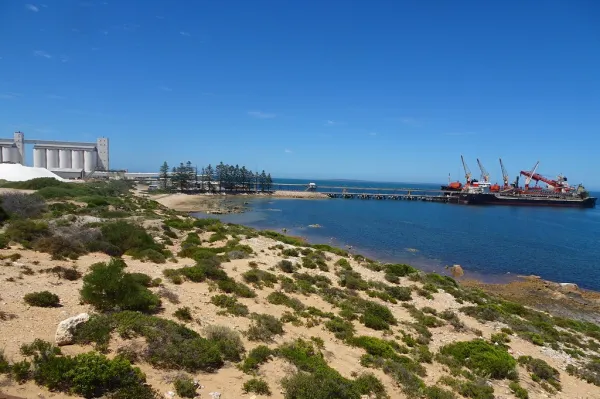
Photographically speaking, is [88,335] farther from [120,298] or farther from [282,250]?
[282,250]

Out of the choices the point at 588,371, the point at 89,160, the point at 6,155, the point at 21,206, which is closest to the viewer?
the point at 588,371

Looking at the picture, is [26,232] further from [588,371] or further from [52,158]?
[52,158]

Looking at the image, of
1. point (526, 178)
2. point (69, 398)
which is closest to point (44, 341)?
point (69, 398)

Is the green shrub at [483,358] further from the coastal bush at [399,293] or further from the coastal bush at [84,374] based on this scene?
the coastal bush at [84,374]

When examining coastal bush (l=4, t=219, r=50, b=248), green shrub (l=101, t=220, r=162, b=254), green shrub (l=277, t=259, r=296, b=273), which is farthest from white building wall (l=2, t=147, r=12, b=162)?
green shrub (l=277, t=259, r=296, b=273)

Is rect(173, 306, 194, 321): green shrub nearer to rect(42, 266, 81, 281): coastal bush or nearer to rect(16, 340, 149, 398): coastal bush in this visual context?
rect(16, 340, 149, 398): coastal bush

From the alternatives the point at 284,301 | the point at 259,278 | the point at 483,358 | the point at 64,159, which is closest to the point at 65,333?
the point at 284,301
